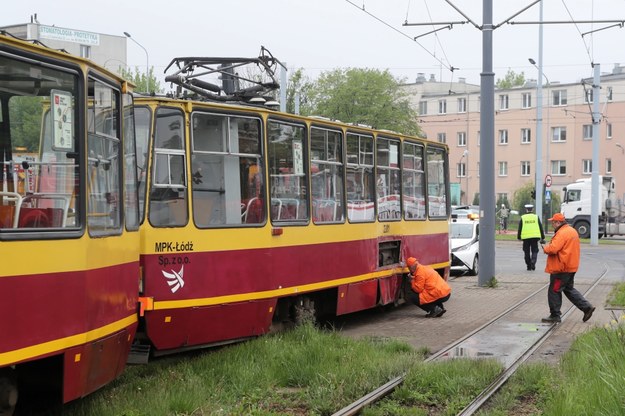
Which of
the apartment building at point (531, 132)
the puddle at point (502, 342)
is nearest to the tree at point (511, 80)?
the apartment building at point (531, 132)

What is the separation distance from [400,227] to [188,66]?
15.8ft

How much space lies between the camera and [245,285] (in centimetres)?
959

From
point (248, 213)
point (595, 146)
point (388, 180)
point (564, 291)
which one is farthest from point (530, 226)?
point (595, 146)

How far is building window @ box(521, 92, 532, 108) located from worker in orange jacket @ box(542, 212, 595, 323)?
6031 cm

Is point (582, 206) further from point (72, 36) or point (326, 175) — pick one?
point (326, 175)

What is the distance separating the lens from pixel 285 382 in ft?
27.7

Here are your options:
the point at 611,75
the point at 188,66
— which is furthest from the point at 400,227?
the point at 611,75

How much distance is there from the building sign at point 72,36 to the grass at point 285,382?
45829mm

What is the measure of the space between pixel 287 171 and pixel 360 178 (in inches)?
90.7

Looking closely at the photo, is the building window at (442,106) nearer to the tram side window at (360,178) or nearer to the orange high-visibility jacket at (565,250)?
the tram side window at (360,178)

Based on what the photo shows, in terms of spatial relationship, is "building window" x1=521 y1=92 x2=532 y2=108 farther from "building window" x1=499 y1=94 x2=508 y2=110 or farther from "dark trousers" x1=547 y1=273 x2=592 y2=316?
"dark trousers" x1=547 y1=273 x2=592 y2=316

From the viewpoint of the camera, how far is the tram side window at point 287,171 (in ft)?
33.7

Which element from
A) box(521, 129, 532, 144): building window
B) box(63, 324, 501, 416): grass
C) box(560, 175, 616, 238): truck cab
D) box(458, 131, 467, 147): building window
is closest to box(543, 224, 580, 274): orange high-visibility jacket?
box(63, 324, 501, 416): grass

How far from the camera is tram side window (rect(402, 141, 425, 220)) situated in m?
14.5
